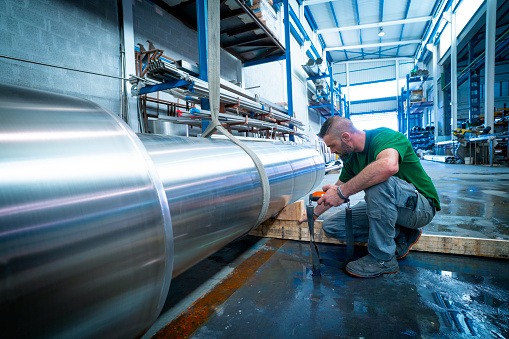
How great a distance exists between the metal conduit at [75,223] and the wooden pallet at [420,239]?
4.40ft

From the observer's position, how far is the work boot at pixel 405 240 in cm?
153

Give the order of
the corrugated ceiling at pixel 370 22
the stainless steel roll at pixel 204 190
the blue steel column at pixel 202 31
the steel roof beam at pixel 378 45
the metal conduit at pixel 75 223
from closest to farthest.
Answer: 1. the metal conduit at pixel 75 223
2. the stainless steel roll at pixel 204 190
3. the blue steel column at pixel 202 31
4. the corrugated ceiling at pixel 370 22
5. the steel roof beam at pixel 378 45

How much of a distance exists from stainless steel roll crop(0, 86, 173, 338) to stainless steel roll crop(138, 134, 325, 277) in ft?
0.66

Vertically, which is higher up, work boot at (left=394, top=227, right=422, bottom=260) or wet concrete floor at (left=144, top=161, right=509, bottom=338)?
work boot at (left=394, top=227, right=422, bottom=260)

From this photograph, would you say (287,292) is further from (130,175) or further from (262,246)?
(130,175)

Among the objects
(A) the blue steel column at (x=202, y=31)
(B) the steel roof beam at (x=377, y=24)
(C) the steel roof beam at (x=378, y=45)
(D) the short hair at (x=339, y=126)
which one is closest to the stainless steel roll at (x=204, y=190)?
(D) the short hair at (x=339, y=126)

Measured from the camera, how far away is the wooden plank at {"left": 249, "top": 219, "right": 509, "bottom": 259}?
4.73 ft

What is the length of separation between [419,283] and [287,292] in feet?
2.01

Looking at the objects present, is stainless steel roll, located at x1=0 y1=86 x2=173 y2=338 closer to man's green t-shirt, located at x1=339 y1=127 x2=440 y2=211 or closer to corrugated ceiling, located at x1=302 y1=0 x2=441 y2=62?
man's green t-shirt, located at x1=339 y1=127 x2=440 y2=211

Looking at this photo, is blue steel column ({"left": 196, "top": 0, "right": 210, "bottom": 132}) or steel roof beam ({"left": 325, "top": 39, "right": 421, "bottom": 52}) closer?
blue steel column ({"left": 196, "top": 0, "right": 210, "bottom": 132})

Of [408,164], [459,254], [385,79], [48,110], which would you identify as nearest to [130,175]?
[48,110]

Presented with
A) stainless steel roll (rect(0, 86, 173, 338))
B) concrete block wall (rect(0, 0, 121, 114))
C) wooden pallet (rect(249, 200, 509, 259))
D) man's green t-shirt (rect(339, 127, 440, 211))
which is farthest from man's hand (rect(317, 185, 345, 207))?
concrete block wall (rect(0, 0, 121, 114))

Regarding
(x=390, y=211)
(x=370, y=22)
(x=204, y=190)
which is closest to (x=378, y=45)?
(x=370, y=22)

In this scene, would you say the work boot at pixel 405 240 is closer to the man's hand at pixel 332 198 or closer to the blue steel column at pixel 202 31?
the man's hand at pixel 332 198
